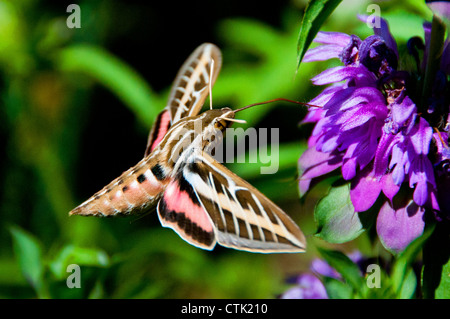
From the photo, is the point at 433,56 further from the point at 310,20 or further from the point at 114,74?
the point at 114,74

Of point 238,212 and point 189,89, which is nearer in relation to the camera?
point 238,212

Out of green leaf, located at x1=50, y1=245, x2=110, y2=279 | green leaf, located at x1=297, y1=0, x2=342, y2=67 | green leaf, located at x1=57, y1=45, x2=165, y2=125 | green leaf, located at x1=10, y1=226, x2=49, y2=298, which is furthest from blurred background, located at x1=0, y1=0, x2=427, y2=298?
green leaf, located at x1=297, y1=0, x2=342, y2=67

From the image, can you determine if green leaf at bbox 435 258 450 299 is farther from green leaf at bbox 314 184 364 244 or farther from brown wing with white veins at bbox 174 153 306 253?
brown wing with white veins at bbox 174 153 306 253

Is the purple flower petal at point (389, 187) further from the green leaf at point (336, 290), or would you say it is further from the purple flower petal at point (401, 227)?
the green leaf at point (336, 290)

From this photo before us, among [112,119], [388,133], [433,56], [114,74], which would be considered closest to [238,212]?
[388,133]

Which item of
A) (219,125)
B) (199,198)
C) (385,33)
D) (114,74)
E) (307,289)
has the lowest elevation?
(307,289)
